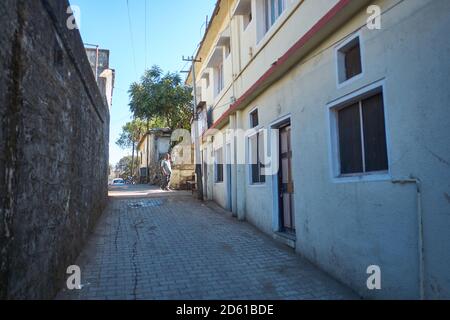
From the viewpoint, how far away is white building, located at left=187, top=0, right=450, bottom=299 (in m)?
3.37

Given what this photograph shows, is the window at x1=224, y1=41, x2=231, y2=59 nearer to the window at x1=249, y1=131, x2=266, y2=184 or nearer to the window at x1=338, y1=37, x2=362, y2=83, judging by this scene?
the window at x1=249, y1=131, x2=266, y2=184

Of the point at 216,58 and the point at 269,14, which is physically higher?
the point at 216,58

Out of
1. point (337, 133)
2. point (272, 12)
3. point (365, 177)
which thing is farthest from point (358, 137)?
point (272, 12)

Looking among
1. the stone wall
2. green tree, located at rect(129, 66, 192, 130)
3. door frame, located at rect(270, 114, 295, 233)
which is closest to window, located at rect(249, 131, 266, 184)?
door frame, located at rect(270, 114, 295, 233)

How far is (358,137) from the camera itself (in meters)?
4.66

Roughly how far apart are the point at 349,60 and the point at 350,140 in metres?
1.18

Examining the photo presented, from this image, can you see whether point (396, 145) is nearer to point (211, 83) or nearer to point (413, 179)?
point (413, 179)

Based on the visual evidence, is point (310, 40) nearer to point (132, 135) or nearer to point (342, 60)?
point (342, 60)

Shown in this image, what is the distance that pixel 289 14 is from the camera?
6.51 metres

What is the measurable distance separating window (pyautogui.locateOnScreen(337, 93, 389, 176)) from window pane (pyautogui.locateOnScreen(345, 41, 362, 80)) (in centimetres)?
44

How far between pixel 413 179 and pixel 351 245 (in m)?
1.41

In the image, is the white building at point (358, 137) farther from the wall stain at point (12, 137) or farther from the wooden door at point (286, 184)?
the wall stain at point (12, 137)
